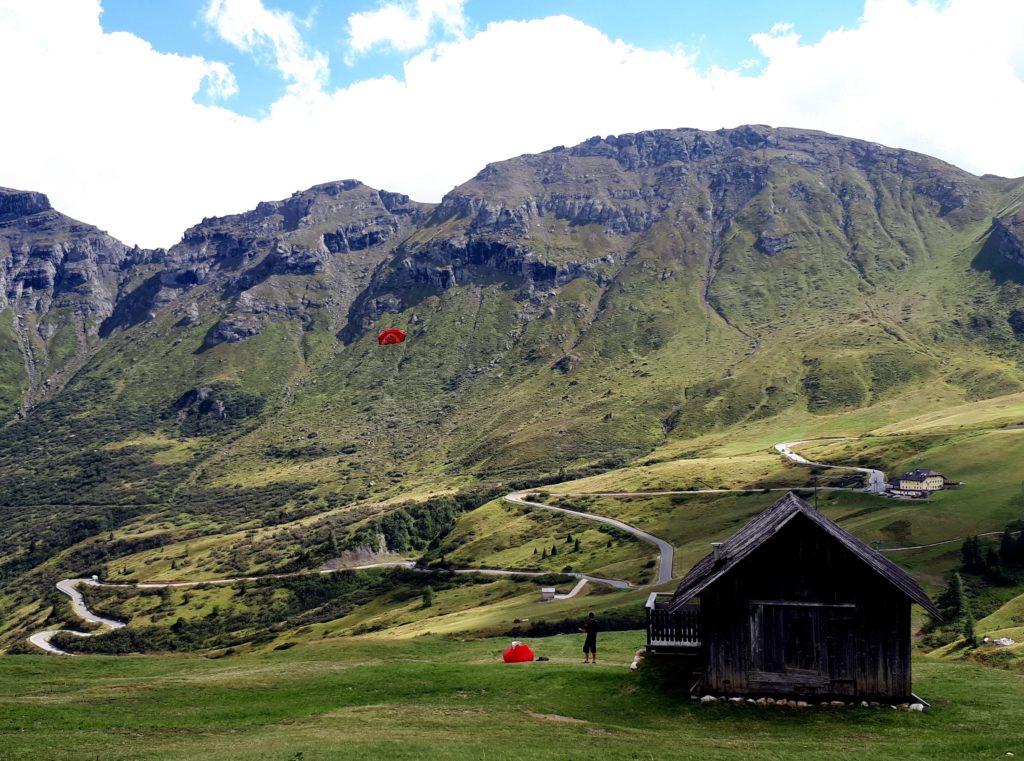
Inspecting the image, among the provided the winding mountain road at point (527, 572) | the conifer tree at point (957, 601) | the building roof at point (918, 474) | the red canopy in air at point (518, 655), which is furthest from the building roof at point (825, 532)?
the building roof at point (918, 474)

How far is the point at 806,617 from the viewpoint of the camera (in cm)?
2795

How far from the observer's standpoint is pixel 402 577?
14188cm

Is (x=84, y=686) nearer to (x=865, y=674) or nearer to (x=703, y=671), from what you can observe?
(x=703, y=671)

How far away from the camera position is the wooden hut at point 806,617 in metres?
27.3

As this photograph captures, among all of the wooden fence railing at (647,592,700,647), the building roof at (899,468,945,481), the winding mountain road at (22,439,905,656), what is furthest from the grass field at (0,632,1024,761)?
the building roof at (899,468,945,481)

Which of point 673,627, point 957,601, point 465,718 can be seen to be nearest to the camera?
point 465,718

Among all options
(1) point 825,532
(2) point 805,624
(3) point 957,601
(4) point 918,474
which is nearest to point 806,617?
(2) point 805,624

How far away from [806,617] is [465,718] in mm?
13051

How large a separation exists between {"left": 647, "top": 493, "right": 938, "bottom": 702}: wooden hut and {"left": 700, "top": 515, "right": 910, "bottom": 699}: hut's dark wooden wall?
4 centimetres

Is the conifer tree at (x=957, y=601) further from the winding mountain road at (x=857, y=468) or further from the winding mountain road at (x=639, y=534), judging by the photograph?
the winding mountain road at (x=857, y=468)

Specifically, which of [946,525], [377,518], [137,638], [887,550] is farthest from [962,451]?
[137,638]

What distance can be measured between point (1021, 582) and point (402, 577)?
101819 millimetres

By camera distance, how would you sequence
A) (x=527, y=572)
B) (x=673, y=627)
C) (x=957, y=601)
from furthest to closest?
(x=527, y=572) < (x=957, y=601) < (x=673, y=627)

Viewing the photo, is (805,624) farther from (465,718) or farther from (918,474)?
(918,474)
